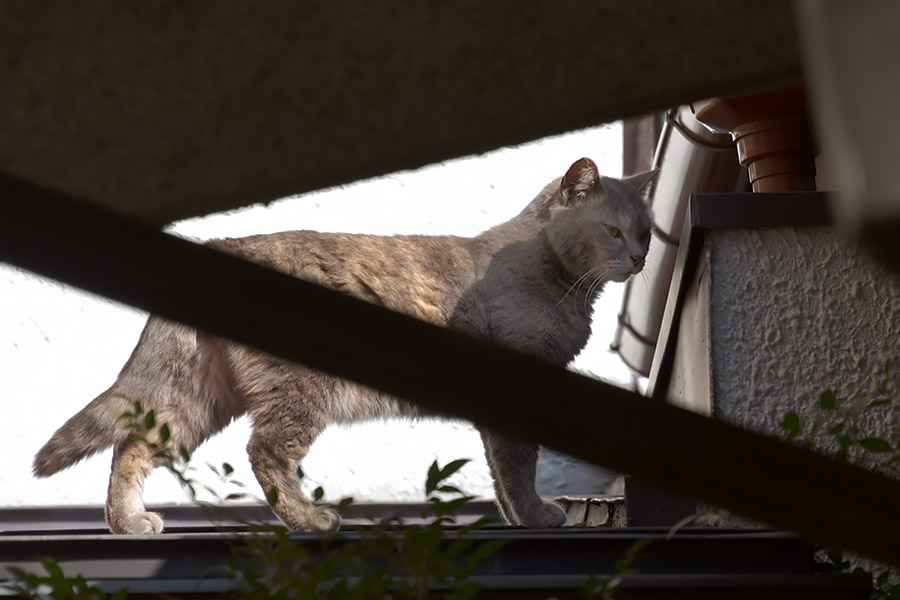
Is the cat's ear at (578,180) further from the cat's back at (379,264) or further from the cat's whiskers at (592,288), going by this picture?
the cat's back at (379,264)

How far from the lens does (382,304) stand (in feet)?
8.19

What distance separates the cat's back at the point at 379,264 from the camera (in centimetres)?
265

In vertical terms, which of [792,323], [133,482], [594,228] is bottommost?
[133,482]

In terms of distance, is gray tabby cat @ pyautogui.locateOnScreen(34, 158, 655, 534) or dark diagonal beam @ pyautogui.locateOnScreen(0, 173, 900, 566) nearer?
dark diagonal beam @ pyautogui.locateOnScreen(0, 173, 900, 566)

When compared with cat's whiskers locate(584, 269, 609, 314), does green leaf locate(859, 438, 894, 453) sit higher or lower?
lower

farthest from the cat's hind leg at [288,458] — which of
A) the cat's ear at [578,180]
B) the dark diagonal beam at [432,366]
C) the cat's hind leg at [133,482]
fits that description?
the dark diagonal beam at [432,366]

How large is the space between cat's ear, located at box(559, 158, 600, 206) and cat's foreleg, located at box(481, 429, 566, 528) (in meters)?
0.92

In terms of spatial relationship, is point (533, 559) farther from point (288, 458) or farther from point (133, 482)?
point (133, 482)

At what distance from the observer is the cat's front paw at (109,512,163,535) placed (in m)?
2.31

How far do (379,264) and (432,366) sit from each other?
1.93 m

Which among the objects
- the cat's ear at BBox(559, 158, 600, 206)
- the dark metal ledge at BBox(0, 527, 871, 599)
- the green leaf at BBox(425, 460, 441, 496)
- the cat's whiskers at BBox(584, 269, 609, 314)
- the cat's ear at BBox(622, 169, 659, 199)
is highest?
the cat's ear at BBox(622, 169, 659, 199)

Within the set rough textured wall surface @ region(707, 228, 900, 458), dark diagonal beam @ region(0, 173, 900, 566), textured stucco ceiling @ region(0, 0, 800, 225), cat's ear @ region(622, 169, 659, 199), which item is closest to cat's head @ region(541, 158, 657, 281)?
cat's ear @ region(622, 169, 659, 199)

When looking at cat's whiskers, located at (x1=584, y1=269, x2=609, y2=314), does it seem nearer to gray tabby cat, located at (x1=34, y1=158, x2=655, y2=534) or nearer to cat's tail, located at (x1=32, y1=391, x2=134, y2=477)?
gray tabby cat, located at (x1=34, y1=158, x2=655, y2=534)

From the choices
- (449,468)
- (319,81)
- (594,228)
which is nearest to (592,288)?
(594,228)
